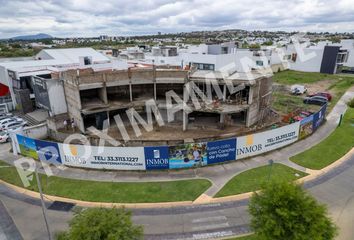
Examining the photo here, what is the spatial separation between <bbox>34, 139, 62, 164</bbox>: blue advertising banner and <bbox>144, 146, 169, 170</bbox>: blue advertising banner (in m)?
8.14

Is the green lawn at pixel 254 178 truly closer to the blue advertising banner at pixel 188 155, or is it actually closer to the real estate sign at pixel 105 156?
the blue advertising banner at pixel 188 155

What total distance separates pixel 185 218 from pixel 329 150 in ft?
57.1

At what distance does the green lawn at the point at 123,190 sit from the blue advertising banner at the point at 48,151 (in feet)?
7.37

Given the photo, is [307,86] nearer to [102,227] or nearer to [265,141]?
[265,141]

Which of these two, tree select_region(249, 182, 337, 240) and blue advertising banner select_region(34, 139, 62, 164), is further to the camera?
blue advertising banner select_region(34, 139, 62, 164)

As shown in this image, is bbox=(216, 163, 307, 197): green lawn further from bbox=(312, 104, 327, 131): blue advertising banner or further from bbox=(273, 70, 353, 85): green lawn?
bbox=(273, 70, 353, 85): green lawn

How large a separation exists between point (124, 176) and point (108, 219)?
9.70m

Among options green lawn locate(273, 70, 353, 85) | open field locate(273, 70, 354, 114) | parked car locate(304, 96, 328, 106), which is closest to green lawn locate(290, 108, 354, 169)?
open field locate(273, 70, 354, 114)

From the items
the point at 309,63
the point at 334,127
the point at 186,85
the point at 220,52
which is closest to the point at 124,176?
the point at 186,85

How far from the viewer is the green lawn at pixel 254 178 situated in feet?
57.2

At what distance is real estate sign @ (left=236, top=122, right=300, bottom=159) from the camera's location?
21.6 meters

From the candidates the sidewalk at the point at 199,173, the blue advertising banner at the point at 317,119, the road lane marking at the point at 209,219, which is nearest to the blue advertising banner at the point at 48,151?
the sidewalk at the point at 199,173

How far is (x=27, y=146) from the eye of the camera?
2258 centimetres

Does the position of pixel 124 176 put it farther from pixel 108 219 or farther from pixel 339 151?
pixel 339 151
